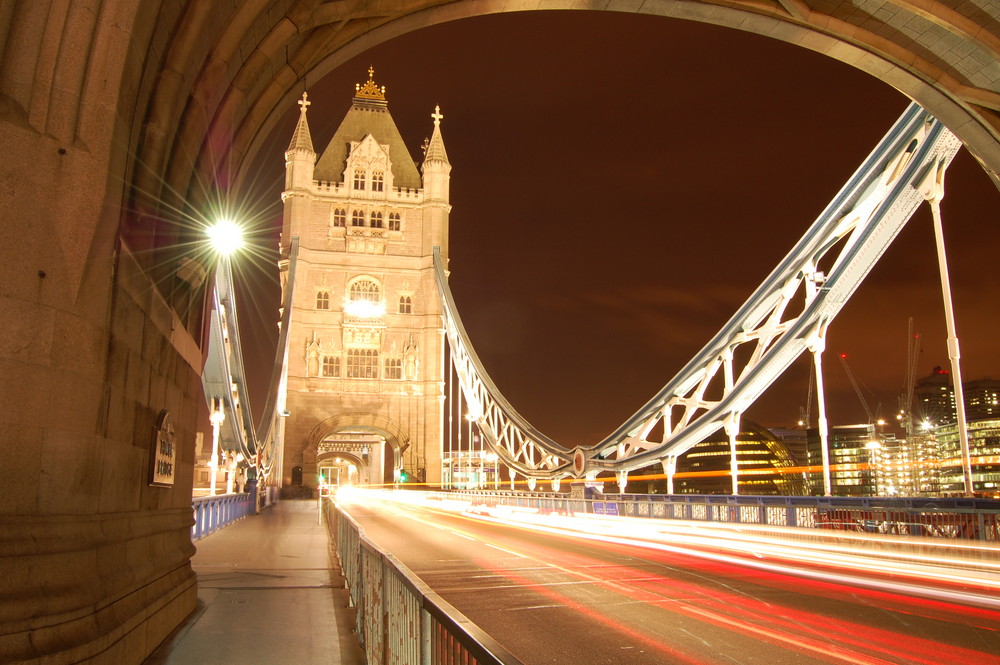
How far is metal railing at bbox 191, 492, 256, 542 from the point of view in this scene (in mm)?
18180

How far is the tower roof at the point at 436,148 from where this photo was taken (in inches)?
2579

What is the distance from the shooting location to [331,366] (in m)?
60.8

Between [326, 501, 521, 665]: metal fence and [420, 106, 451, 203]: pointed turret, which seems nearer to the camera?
[326, 501, 521, 665]: metal fence

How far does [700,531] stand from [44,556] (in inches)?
637

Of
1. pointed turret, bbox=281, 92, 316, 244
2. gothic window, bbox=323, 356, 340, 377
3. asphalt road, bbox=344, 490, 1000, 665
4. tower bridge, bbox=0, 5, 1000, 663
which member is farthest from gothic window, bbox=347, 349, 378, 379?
tower bridge, bbox=0, 5, 1000, 663

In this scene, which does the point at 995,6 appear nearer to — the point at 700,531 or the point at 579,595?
the point at 579,595

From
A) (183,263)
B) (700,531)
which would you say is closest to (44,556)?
(183,263)

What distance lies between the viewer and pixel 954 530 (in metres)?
14.4

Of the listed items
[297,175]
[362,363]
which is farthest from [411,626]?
[297,175]

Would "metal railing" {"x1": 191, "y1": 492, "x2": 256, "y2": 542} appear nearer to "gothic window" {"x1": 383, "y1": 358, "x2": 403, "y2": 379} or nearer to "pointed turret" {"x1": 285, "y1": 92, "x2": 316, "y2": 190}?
"gothic window" {"x1": 383, "y1": 358, "x2": 403, "y2": 379}

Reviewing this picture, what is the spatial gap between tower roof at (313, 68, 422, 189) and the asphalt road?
55.6 m

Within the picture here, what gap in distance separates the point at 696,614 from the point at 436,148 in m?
61.2

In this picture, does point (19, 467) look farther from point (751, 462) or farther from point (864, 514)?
point (751, 462)

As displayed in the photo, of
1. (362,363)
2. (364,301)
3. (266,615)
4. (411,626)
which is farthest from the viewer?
(364,301)
